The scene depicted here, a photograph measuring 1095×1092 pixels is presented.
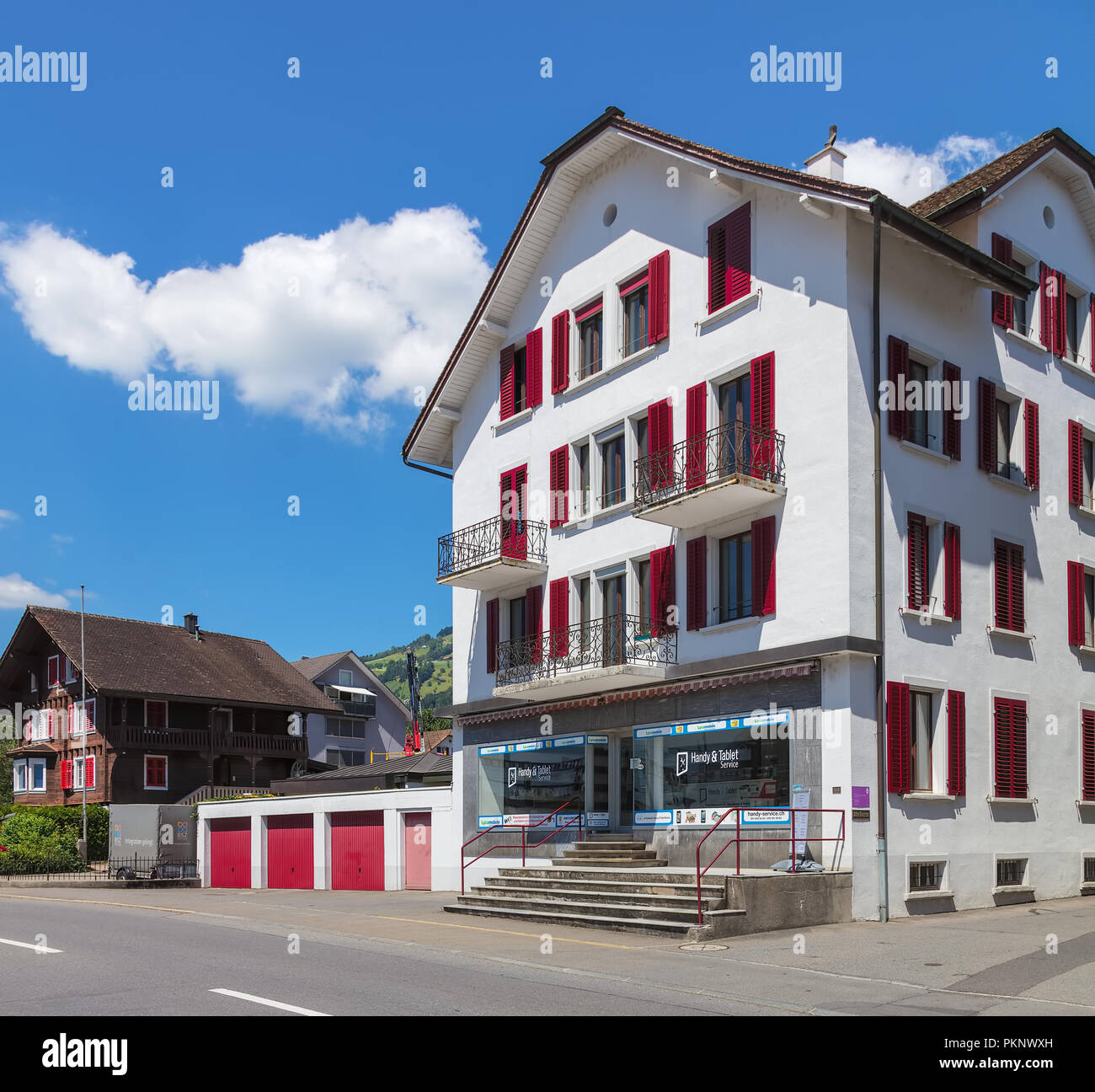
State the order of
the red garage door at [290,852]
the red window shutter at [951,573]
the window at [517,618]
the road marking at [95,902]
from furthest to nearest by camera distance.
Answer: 1. the red garage door at [290,852]
2. the window at [517,618]
3. the road marking at [95,902]
4. the red window shutter at [951,573]

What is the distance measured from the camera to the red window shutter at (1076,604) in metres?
24.6

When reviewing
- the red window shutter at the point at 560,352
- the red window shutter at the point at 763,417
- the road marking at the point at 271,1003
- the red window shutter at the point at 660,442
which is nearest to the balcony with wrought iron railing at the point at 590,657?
the red window shutter at the point at 660,442

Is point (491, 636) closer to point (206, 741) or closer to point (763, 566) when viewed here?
point (763, 566)

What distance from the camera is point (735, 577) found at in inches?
880

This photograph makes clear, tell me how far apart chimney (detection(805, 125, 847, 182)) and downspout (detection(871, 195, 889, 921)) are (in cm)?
312

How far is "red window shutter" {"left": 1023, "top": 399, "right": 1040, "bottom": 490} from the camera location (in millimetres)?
23984

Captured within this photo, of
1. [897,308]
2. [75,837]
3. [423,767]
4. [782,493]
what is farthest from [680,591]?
[75,837]

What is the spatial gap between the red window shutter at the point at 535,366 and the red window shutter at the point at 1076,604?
11404 millimetres

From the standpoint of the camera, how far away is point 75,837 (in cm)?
4531

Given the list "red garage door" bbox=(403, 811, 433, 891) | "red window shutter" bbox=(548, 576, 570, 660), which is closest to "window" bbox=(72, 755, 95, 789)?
"red garage door" bbox=(403, 811, 433, 891)

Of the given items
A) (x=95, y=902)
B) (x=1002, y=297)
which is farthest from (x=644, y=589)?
(x=95, y=902)

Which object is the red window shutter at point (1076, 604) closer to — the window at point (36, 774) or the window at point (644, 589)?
the window at point (644, 589)

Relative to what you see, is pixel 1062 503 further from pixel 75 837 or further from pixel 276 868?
pixel 75 837

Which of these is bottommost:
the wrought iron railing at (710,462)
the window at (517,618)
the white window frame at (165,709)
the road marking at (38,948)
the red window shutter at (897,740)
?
the road marking at (38,948)
